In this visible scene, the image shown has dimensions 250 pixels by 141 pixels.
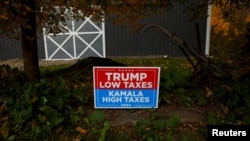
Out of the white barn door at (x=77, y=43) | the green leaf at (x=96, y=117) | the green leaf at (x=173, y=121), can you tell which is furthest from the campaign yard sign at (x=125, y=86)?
the white barn door at (x=77, y=43)

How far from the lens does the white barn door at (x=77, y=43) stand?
13.7m

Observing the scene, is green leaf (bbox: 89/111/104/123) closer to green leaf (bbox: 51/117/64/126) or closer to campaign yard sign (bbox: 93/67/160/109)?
campaign yard sign (bbox: 93/67/160/109)

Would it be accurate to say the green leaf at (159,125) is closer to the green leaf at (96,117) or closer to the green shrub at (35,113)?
the green leaf at (96,117)

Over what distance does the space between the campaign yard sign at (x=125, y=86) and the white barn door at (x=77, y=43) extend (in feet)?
34.5

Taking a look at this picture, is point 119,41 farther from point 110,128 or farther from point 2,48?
point 110,128

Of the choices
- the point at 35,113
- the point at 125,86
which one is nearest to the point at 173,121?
the point at 125,86

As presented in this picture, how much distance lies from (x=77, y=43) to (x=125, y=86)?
35.4ft

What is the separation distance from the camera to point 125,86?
331cm

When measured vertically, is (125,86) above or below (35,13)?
below

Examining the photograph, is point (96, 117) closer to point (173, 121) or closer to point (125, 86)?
point (125, 86)

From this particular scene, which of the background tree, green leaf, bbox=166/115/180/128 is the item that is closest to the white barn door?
the background tree

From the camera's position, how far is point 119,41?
1384 centimetres

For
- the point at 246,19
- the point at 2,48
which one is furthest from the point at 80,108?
the point at 2,48

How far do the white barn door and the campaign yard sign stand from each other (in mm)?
10525
